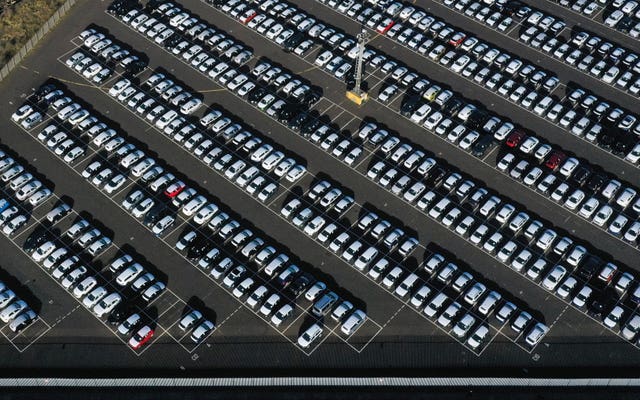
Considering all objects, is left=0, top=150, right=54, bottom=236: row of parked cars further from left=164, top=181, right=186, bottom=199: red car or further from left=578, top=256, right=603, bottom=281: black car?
left=578, top=256, right=603, bottom=281: black car

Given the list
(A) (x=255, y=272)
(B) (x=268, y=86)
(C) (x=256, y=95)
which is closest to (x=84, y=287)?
(A) (x=255, y=272)

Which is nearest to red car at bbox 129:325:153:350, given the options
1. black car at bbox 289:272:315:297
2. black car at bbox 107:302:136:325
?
black car at bbox 107:302:136:325

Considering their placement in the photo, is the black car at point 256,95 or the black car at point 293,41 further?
the black car at point 293,41

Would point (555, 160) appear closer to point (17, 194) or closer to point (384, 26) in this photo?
point (384, 26)

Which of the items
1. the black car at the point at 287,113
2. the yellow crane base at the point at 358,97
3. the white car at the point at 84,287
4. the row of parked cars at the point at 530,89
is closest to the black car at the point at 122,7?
the black car at the point at 287,113

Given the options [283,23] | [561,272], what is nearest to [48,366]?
[561,272]

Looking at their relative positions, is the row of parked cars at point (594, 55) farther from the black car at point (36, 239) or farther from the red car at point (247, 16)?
the black car at point (36, 239)
